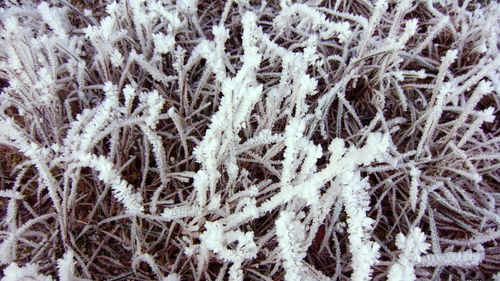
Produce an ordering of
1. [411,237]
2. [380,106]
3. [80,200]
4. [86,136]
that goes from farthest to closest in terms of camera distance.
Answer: [380,106], [80,200], [86,136], [411,237]

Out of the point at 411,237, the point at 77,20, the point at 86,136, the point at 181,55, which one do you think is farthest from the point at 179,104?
the point at 411,237

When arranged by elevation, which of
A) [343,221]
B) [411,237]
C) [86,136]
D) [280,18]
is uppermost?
[280,18]

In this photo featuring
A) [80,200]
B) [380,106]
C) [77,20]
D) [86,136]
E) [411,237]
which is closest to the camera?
[411,237]

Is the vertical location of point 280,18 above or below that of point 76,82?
above

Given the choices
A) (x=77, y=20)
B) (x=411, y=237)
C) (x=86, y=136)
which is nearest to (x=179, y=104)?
(x=86, y=136)

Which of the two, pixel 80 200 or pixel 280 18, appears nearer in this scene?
pixel 80 200

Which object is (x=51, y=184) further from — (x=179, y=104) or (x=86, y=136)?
(x=179, y=104)
